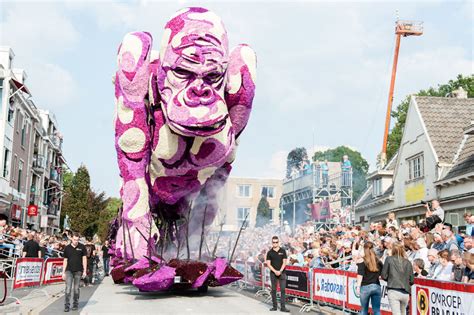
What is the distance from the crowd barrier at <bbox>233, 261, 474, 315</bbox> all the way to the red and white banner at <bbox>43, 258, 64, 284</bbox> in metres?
6.48

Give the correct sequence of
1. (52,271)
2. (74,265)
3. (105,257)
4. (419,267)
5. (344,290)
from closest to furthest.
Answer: (419,267) < (344,290) < (74,265) < (52,271) < (105,257)

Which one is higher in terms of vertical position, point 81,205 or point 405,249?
point 81,205

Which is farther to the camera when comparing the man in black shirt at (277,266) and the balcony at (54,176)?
the balcony at (54,176)

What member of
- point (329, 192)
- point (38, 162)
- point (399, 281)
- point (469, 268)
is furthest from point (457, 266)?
point (38, 162)

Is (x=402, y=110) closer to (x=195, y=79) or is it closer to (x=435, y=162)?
(x=435, y=162)

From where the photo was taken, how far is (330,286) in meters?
12.4

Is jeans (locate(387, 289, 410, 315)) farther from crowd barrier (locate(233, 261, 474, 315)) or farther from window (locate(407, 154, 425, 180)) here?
window (locate(407, 154, 425, 180))

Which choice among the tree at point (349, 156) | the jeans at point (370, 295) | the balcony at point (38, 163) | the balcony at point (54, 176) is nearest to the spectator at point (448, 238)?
the jeans at point (370, 295)

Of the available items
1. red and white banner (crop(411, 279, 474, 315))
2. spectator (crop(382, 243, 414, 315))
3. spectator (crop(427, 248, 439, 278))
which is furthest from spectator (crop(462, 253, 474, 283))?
spectator (crop(427, 248, 439, 278))

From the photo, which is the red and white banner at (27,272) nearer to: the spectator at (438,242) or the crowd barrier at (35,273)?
the crowd barrier at (35,273)

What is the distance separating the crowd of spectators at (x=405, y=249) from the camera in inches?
367

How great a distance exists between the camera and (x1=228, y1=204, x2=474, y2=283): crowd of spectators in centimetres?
933

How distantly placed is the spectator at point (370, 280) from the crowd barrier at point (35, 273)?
787 cm

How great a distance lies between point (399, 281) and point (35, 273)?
12.1 meters
